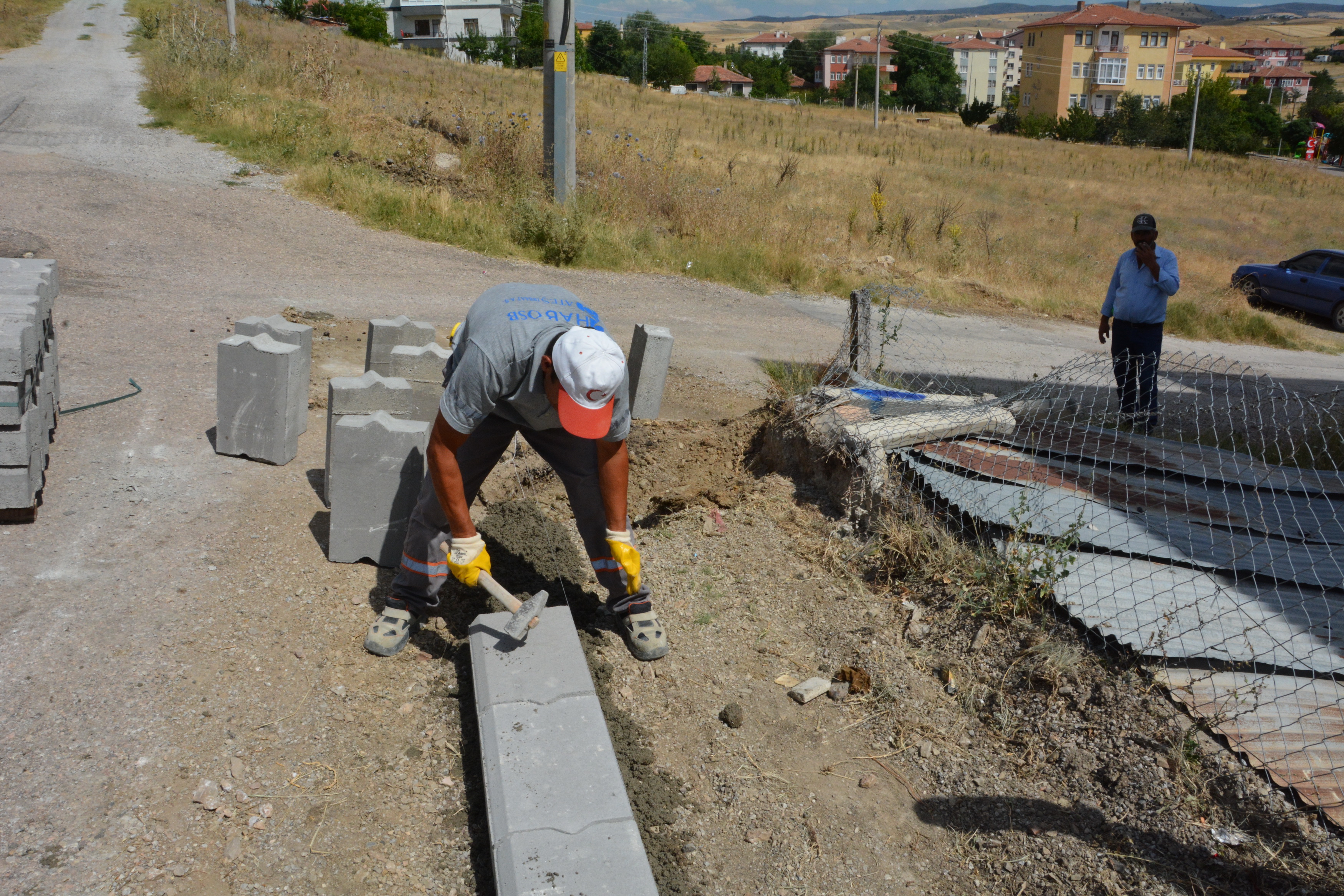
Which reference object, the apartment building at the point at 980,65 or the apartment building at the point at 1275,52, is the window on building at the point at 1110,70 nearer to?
the apartment building at the point at 980,65

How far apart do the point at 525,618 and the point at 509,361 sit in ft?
3.02

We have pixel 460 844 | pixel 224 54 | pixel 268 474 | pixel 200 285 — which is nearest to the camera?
pixel 460 844

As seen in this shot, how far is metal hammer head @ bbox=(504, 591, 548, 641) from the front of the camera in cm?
327

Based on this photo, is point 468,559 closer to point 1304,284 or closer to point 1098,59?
point 1304,284

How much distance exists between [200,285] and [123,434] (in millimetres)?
4074

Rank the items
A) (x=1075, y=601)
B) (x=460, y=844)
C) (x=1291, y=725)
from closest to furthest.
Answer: (x=460, y=844) < (x=1291, y=725) < (x=1075, y=601)

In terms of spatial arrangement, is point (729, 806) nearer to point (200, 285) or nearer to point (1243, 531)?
point (1243, 531)

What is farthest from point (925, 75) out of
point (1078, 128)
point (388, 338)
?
point (388, 338)

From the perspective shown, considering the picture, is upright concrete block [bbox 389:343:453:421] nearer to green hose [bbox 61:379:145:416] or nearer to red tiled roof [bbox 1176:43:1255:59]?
green hose [bbox 61:379:145:416]

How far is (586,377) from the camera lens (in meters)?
2.91

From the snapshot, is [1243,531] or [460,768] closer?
[460,768]

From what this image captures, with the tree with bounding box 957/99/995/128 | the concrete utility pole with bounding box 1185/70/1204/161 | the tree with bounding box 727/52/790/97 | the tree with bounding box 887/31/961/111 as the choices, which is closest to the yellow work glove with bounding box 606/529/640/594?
the concrete utility pole with bounding box 1185/70/1204/161

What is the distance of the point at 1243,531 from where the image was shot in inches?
167

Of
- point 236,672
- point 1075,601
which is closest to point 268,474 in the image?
point 236,672
